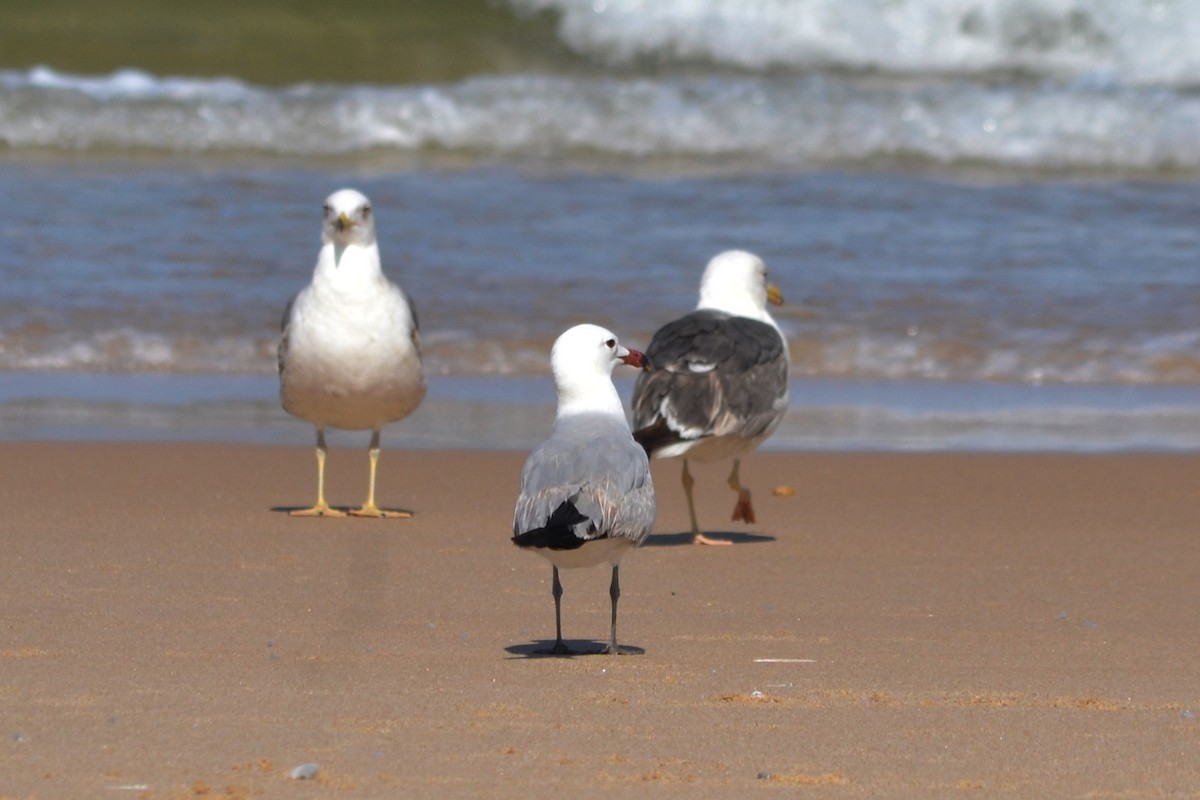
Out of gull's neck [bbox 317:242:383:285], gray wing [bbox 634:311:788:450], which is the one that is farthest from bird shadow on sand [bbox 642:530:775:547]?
gull's neck [bbox 317:242:383:285]

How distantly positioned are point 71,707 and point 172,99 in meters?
14.9

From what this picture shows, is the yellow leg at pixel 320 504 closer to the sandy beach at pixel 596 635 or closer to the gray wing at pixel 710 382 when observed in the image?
the sandy beach at pixel 596 635

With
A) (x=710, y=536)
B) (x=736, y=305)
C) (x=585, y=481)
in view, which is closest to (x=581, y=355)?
(x=585, y=481)

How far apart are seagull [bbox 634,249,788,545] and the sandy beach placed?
317 mm

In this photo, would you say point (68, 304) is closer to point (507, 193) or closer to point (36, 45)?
point (507, 193)

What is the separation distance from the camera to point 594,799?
143 inches

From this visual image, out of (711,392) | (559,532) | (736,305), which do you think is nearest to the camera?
(559,532)

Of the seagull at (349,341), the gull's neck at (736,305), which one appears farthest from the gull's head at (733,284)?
the seagull at (349,341)

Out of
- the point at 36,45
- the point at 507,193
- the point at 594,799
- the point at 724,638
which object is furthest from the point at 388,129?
the point at 594,799

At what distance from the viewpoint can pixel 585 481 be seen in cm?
485

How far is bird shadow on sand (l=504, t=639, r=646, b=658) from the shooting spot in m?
4.96

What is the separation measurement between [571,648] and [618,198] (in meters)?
9.83

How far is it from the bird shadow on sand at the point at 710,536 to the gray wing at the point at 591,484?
180 cm

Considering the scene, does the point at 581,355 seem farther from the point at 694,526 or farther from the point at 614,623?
the point at 694,526
